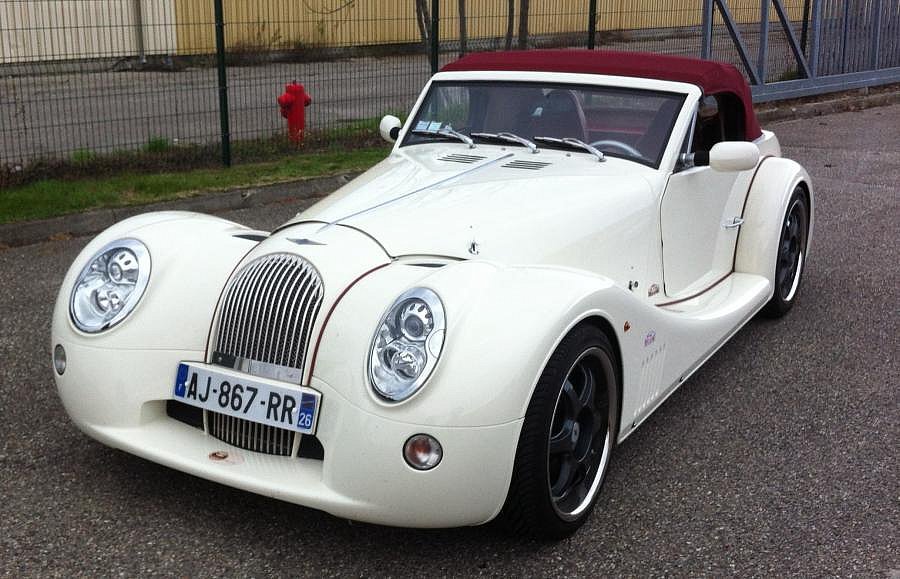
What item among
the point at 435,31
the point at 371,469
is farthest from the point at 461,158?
the point at 435,31

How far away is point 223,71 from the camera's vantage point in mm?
9305

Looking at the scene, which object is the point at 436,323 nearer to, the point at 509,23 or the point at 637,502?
the point at 637,502

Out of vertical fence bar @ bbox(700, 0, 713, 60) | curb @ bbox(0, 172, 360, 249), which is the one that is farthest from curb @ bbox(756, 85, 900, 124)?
curb @ bbox(0, 172, 360, 249)

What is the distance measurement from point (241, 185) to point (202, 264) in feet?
16.4

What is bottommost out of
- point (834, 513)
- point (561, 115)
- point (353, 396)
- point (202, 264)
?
point (834, 513)

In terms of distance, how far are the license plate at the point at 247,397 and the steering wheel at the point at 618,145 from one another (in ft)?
7.13

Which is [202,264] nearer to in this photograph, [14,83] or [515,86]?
[515,86]

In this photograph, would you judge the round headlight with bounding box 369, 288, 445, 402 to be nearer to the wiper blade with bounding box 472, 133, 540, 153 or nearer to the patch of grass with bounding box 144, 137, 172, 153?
the wiper blade with bounding box 472, 133, 540, 153

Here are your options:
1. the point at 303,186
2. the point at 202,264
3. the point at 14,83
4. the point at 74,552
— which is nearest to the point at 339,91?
the point at 303,186

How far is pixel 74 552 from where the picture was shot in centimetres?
332

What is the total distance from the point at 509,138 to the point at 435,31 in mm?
6107

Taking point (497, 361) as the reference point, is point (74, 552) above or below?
below

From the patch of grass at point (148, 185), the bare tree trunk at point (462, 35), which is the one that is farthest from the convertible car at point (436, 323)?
the bare tree trunk at point (462, 35)

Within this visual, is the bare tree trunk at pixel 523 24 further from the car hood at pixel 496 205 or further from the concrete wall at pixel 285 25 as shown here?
the car hood at pixel 496 205
